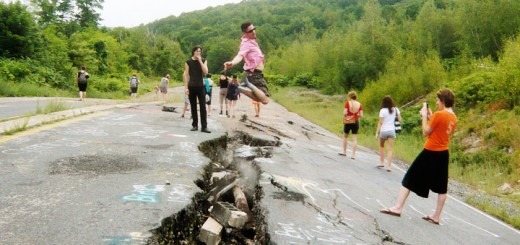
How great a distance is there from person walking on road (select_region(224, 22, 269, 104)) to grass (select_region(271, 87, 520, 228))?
5308 mm

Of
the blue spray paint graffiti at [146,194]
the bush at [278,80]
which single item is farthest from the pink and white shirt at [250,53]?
the bush at [278,80]

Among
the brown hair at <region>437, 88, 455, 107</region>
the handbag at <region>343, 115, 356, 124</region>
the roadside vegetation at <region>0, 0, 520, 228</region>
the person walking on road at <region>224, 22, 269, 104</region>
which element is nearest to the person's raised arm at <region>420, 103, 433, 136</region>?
the brown hair at <region>437, 88, 455, 107</region>

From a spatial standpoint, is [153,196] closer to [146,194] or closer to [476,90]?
[146,194]

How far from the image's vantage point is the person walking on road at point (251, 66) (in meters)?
5.50

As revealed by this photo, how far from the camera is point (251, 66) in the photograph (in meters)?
5.70

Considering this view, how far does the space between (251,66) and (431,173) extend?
2.89m

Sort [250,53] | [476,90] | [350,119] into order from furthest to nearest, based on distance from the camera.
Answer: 1. [476,90]
2. [350,119]
3. [250,53]

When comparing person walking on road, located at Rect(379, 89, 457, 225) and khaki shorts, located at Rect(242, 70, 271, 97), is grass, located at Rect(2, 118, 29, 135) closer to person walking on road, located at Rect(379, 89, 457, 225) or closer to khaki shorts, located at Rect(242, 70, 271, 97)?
khaki shorts, located at Rect(242, 70, 271, 97)

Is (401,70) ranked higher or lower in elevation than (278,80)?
higher

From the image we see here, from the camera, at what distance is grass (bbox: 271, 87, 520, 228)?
31.1ft

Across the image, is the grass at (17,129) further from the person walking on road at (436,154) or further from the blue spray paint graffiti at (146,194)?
the person walking on road at (436,154)

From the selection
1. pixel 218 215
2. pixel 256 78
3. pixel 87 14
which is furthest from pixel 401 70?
pixel 87 14

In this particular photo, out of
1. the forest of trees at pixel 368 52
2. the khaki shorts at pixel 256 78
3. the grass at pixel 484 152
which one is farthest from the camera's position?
the forest of trees at pixel 368 52

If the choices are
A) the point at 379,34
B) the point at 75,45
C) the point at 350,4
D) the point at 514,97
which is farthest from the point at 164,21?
the point at 514,97
